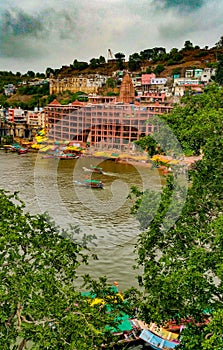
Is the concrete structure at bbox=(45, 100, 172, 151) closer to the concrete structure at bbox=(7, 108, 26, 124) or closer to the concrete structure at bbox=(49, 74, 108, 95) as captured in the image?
the concrete structure at bbox=(7, 108, 26, 124)

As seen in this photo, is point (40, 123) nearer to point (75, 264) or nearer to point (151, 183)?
point (151, 183)

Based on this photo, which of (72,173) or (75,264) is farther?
(72,173)

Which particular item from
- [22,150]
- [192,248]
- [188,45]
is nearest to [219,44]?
[188,45]

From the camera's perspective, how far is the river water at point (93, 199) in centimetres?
821

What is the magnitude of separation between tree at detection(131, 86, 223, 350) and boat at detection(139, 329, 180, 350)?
6.61ft

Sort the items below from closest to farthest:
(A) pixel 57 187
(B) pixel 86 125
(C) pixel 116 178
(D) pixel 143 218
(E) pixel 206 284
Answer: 1. (E) pixel 206 284
2. (D) pixel 143 218
3. (A) pixel 57 187
4. (C) pixel 116 178
5. (B) pixel 86 125

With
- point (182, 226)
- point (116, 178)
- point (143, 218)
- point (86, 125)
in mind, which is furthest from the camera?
point (86, 125)

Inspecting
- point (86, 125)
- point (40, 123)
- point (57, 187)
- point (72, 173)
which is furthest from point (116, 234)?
point (40, 123)

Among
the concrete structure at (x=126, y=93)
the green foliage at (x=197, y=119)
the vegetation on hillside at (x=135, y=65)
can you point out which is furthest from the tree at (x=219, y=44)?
the green foliage at (x=197, y=119)

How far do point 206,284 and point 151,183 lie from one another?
1263 centimetres

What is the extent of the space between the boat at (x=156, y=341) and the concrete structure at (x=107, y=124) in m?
17.0

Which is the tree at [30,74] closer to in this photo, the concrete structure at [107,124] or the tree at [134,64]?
the tree at [134,64]

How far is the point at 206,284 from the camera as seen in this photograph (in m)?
3.24

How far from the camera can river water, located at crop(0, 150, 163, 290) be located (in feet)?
27.0
